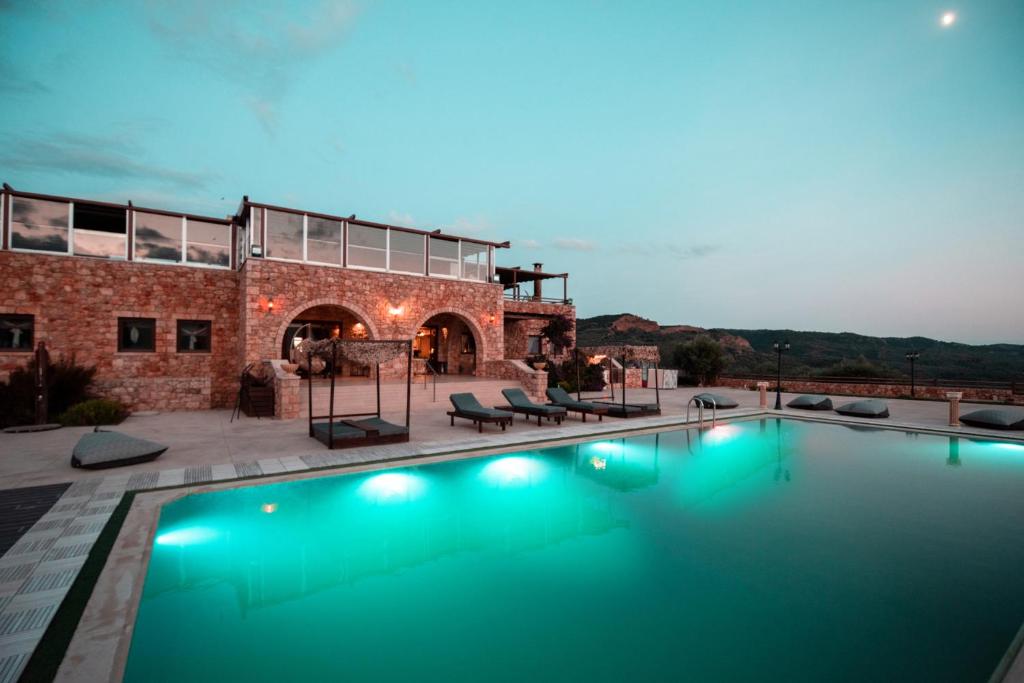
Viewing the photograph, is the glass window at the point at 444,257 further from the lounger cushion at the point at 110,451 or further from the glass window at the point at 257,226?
the lounger cushion at the point at 110,451

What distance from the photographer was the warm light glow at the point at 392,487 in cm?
580

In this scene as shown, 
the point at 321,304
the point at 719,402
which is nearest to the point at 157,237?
the point at 321,304

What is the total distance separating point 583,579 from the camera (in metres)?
3.87

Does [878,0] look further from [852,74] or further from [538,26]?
[538,26]

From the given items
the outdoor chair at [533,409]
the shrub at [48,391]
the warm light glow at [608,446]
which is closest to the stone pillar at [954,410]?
the warm light glow at [608,446]

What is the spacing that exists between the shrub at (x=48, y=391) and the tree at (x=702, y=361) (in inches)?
925

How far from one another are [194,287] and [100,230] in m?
2.87

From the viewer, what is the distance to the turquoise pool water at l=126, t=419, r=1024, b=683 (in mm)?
2791

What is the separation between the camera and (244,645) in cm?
290

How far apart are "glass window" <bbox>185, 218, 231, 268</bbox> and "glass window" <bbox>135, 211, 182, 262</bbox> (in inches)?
11.7

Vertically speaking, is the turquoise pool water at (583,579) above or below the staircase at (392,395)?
below

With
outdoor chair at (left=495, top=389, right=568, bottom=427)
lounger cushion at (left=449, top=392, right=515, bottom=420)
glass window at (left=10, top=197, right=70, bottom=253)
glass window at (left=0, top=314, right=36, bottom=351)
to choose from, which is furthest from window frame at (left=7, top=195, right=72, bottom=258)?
outdoor chair at (left=495, top=389, right=568, bottom=427)

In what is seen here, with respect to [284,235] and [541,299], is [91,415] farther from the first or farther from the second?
[541,299]

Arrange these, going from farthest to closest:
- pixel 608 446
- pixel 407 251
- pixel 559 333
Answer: pixel 559 333 < pixel 407 251 < pixel 608 446
